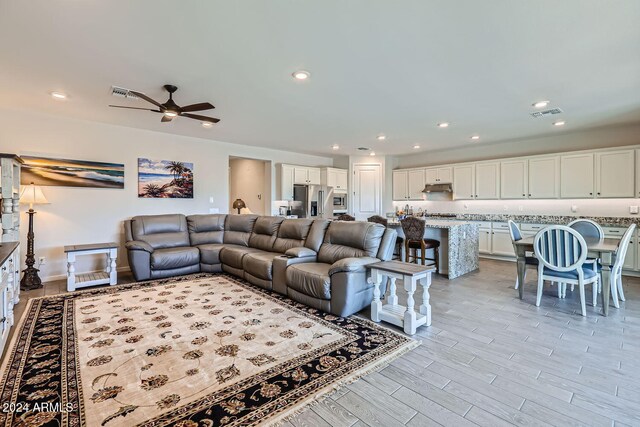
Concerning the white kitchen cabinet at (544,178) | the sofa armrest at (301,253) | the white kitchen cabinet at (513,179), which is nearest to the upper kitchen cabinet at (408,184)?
the white kitchen cabinet at (513,179)

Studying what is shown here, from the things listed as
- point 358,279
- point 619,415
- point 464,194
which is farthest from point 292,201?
point 619,415

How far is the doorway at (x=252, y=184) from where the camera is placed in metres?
7.71

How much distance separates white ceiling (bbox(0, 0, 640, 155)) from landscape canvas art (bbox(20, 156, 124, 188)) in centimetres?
78

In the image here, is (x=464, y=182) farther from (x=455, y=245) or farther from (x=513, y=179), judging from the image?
(x=455, y=245)

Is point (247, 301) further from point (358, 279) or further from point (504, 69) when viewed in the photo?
point (504, 69)

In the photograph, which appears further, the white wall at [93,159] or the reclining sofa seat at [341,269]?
the white wall at [93,159]

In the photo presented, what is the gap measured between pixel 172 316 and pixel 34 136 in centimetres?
380

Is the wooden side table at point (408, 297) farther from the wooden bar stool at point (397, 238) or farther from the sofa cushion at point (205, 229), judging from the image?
the sofa cushion at point (205, 229)

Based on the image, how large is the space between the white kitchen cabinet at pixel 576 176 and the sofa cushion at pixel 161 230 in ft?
23.7

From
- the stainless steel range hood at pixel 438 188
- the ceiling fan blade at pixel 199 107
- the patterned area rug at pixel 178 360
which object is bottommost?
the patterned area rug at pixel 178 360

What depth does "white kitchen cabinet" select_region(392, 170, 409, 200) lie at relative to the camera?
8281 millimetres

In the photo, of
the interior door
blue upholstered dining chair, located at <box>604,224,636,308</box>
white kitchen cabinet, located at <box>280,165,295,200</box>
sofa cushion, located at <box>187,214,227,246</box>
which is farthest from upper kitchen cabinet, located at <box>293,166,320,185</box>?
blue upholstered dining chair, located at <box>604,224,636,308</box>

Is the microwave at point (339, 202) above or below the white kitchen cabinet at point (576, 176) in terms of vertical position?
below

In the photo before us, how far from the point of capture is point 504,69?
3049 mm
